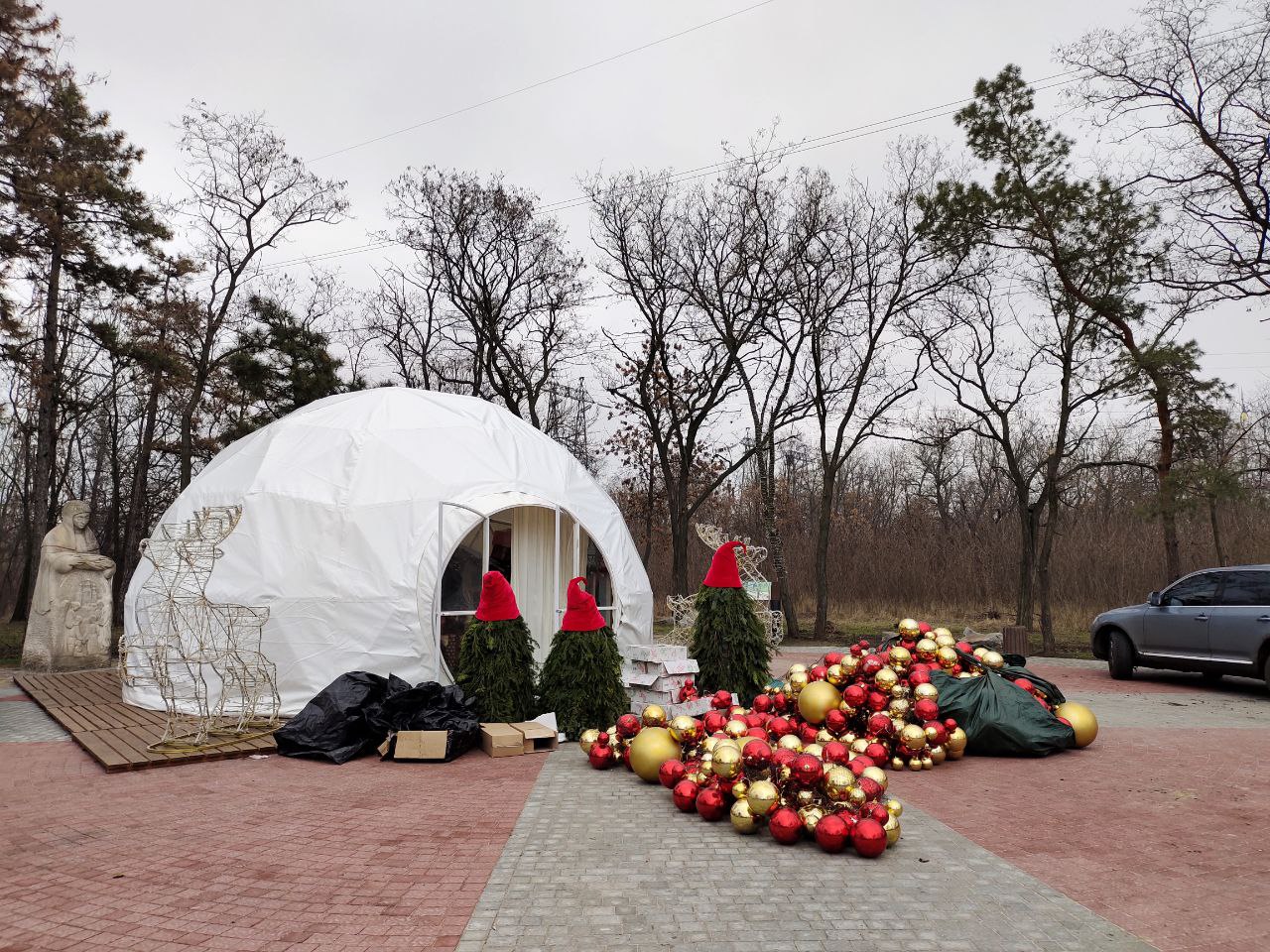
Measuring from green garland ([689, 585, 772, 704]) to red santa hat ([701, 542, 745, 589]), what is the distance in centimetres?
7

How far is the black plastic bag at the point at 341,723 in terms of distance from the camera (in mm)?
7074

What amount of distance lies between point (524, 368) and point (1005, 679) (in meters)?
19.0

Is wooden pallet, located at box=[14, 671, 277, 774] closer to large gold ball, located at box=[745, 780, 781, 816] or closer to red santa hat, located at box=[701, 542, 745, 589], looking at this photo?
red santa hat, located at box=[701, 542, 745, 589]

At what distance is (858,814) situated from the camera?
15.3 ft

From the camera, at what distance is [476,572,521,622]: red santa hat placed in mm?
8062

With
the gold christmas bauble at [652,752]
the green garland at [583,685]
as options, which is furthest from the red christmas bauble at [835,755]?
the green garland at [583,685]

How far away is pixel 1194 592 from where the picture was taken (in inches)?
438

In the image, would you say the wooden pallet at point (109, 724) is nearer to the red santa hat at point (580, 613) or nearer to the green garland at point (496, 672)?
the green garland at point (496, 672)

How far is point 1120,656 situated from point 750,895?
10666 millimetres

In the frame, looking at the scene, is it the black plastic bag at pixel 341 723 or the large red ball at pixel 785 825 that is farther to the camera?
the black plastic bag at pixel 341 723

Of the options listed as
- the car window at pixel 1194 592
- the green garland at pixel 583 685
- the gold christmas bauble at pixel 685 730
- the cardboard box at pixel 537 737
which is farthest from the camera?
the car window at pixel 1194 592

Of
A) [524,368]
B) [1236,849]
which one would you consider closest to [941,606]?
[524,368]

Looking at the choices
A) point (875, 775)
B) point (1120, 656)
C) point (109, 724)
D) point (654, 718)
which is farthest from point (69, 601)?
point (1120, 656)

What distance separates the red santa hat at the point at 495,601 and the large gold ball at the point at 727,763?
3.37 m
